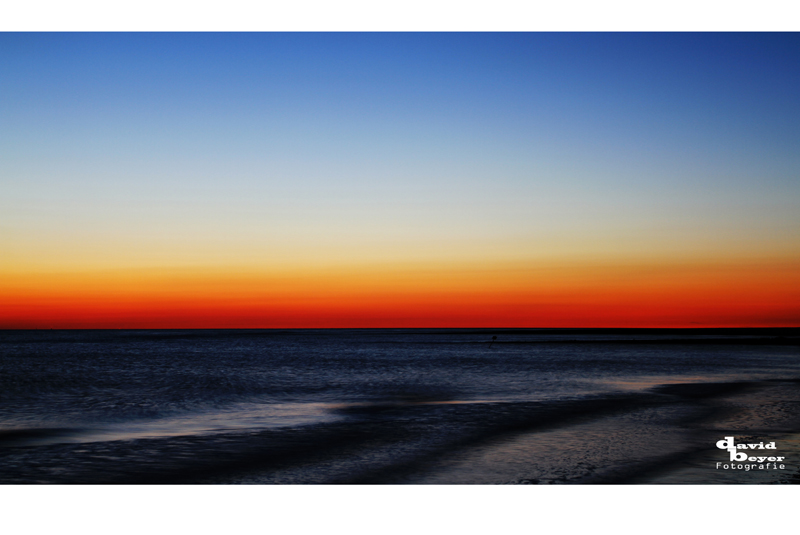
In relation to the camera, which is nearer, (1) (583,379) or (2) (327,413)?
(2) (327,413)

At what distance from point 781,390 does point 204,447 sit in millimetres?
20740

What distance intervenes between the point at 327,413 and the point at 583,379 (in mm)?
15580

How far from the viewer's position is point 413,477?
10766 millimetres

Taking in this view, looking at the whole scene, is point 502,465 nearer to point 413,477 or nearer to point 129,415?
point 413,477

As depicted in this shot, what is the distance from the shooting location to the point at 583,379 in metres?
30.1

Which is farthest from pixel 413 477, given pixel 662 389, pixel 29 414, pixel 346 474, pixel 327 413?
pixel 662 389

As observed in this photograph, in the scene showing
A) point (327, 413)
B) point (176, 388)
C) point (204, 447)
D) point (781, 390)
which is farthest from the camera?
point (176, 388)

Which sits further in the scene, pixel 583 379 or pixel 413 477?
pixel 583 379

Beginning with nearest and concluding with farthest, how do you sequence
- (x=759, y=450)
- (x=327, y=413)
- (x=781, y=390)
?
(x=759, y=450) < (x=327, y=413) < (x=781, y=390)

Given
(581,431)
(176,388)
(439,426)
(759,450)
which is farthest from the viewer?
(176,388)

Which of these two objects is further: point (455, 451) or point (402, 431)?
point (402, 431)

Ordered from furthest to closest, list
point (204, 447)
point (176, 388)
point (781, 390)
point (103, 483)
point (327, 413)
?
point (176, 388)
point (781, 390)
point (327, 413)
point (204, 447)
point (103, 483)

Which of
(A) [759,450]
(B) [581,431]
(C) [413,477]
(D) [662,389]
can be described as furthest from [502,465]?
(D) [662,389]

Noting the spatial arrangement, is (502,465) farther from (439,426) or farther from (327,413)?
(327,413)
